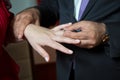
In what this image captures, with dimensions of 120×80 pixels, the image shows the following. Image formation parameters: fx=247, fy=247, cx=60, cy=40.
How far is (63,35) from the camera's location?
0.75 meters

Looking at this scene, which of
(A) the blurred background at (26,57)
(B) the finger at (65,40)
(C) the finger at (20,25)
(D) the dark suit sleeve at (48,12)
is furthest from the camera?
(A) the blurred background at (26,57)

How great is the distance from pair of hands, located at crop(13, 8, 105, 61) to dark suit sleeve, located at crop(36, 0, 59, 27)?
122mm

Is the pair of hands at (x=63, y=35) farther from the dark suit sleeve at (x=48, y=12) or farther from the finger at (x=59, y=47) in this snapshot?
the dark suit sleeve at (x=48, y=12)

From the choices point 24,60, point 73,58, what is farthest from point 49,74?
point 73,58

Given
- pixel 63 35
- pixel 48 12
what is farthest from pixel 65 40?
pixel 48 12

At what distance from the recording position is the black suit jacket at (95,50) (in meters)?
0.78

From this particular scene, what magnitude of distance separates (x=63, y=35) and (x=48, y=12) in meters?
0.25

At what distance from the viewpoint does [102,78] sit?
0.86 meters

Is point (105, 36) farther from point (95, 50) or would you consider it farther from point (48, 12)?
point (48, 12)

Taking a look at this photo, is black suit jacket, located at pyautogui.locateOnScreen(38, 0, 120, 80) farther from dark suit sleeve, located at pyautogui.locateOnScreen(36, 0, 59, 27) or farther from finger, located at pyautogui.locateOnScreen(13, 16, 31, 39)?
finger, located at pyautogui.locateOnScreen(13, 16, 31, 39)

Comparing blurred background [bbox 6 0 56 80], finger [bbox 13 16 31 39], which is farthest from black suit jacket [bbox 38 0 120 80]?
blurred background [bbox 6 0 56 80]

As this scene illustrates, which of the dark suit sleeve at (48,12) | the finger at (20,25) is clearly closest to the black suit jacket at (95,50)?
the dark suit sleeve at (48,12)

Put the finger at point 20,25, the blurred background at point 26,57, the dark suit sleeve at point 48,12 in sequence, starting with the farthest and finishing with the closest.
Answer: the blurred background at point 26,57 → the dark suit sleeve at point 48,12 → the finger at point 20,25

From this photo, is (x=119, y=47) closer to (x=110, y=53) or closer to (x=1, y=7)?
(x=110, y=53)
